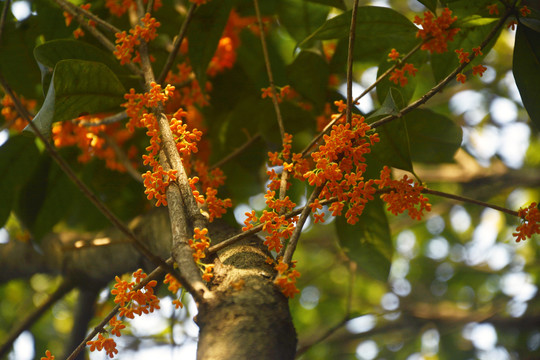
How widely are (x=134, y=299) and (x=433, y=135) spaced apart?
1.41 m

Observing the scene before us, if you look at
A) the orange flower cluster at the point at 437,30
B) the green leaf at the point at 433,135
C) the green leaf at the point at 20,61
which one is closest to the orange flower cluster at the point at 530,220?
the orange flower cluster at the point at 437,30

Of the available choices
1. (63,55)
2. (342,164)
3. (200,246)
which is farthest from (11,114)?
(342,164)

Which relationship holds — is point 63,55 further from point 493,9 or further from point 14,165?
point 493,9

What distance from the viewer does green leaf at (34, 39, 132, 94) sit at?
1.62 meters

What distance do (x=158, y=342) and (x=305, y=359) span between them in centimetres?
99

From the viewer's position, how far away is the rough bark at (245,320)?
0.97 m

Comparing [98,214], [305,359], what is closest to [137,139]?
[98,214]

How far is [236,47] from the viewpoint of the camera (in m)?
2.47

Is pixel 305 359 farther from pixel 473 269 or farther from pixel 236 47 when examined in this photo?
pixel 473 269

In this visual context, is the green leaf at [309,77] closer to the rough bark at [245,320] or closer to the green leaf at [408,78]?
the green leaf at [408,78]

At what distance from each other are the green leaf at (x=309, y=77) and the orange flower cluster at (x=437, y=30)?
632 millimetres

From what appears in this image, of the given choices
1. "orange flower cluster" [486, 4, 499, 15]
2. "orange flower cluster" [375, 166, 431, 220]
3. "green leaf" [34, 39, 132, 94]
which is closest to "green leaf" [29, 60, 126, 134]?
"green leaf" [34, 39, 132, 94]

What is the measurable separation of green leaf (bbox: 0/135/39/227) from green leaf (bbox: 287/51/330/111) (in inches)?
47.2

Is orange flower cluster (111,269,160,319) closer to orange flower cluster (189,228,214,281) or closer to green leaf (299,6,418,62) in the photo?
orange flower cluster (189,228,214,281)
